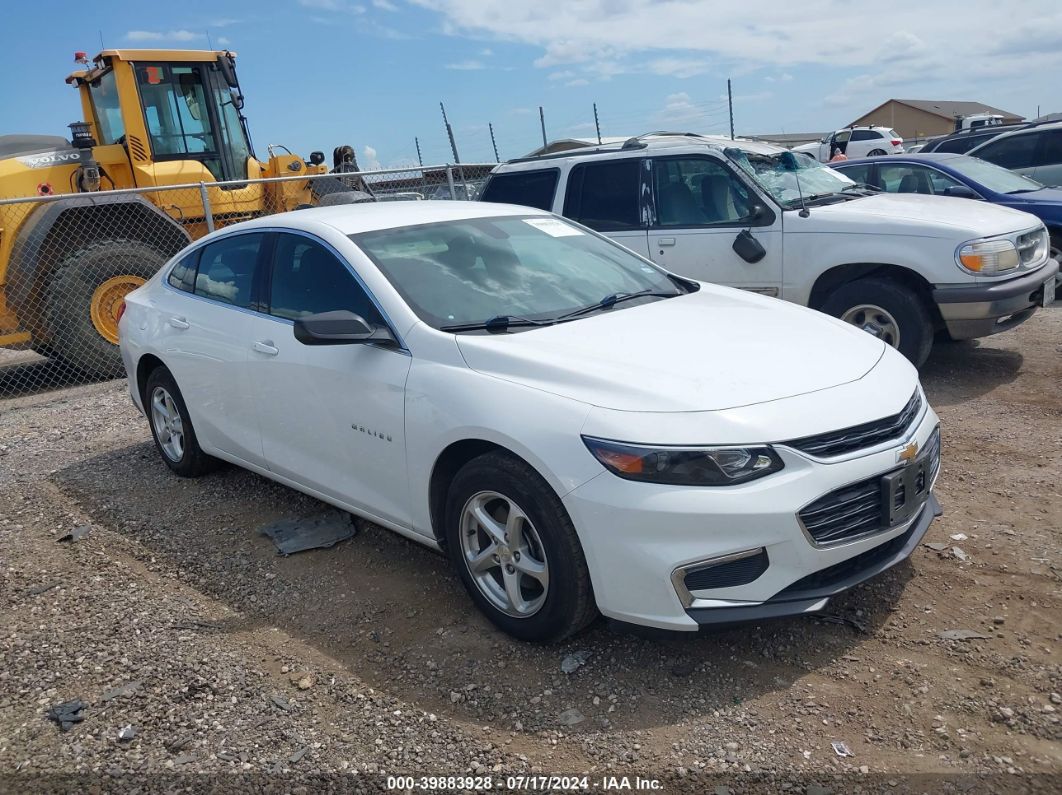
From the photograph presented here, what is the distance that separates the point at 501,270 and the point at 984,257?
12.8ft

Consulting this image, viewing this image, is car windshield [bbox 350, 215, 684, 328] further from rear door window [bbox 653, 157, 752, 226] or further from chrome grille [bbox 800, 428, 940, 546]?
rear door window [bbox 653, 157, 752, 226]

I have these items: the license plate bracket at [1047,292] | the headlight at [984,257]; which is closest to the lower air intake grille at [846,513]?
the headlight at [984,257]

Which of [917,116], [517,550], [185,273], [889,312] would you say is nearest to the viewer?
[517,550]

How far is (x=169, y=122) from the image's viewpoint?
997 centimetres

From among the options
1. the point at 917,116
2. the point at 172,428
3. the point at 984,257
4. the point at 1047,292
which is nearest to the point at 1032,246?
the point at 1047,292

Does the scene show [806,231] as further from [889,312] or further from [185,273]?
[185,273]

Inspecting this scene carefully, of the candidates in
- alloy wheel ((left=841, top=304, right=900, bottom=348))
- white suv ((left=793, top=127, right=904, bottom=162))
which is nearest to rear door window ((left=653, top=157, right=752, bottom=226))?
alloy wheel ((left=841, top=304, right=900, bottom=348))

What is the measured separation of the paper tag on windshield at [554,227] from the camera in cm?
468

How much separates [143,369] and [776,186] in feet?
16.3

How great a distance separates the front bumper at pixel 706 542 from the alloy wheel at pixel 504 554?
28 cm

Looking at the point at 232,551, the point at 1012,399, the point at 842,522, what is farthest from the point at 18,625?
the point at 1012,399

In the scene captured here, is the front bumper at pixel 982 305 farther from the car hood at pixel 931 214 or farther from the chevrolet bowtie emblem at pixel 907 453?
the chevrolet bowtie emblem at pixel 907 453

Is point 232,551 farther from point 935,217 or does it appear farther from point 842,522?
point 935,217

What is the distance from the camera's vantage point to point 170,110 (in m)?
9.94
